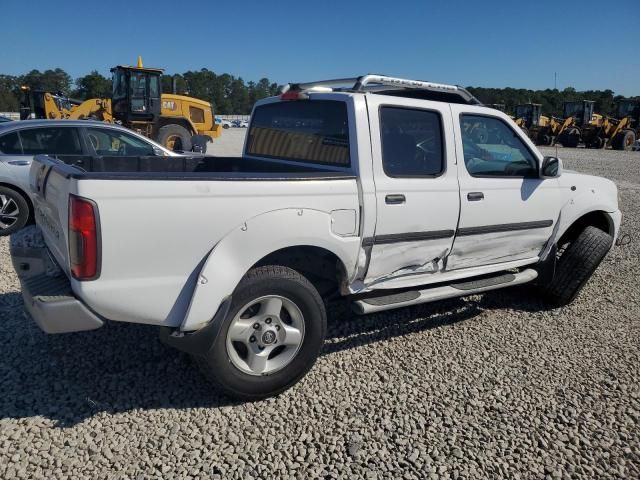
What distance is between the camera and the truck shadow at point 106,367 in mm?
3064

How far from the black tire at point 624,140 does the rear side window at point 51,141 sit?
3596 centimetres

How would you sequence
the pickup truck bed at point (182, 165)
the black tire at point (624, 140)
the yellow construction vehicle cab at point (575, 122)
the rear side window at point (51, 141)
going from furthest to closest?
the yellow construction vehicle cab at point (575, 122) → the black tire at point (624, 140) → the rear side window at point (51, 141) → the pickup truck bed at point (182, 165)

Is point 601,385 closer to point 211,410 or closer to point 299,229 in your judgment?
point 299,229

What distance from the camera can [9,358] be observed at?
3527 millimetres

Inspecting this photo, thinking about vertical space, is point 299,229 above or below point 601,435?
above

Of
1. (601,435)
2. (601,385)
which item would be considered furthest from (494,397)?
(601,385)

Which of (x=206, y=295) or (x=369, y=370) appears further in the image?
(x=369, y=370)

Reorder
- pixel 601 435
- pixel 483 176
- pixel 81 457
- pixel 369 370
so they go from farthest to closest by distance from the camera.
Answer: pixel 483 176, pixel 369 370, pixel 601 435, pixel 81 457

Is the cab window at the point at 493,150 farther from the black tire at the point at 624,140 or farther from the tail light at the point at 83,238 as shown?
the black tire at the point at 624,140

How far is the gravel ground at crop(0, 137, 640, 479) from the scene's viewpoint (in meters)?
2.65

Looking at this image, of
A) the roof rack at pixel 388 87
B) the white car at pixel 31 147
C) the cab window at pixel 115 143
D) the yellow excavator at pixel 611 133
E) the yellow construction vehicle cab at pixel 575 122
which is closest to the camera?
the roof rack at pixel 388 87

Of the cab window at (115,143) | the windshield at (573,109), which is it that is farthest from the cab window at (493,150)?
the windshield at (573,109)

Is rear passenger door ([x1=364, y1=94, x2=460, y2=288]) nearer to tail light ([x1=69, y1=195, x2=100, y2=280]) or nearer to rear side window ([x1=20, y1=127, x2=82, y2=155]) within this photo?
tail light ([x1=69, y1=195, x2=100, y2=280])

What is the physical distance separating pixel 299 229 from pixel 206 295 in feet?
2.21
